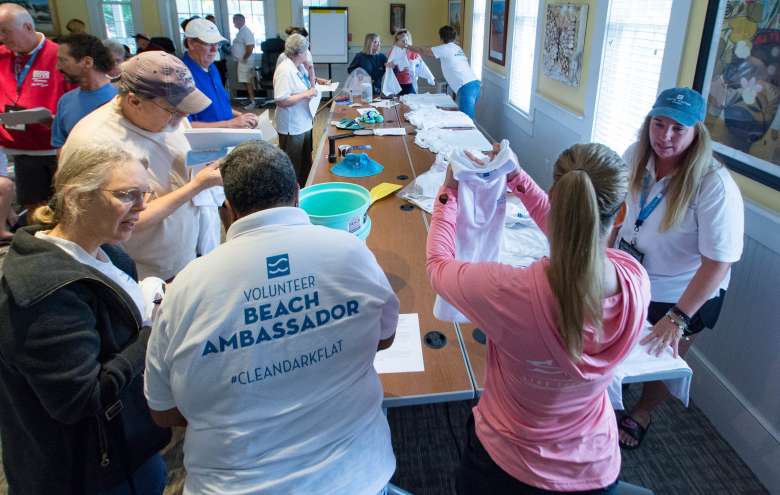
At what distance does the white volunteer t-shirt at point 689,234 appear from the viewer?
1487 mm

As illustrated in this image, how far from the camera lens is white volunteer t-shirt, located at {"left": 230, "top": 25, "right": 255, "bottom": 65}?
8641mm

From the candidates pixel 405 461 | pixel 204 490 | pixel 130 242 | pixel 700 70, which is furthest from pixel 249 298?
pixel 700 70

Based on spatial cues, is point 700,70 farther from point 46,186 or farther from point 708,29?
point 46,186

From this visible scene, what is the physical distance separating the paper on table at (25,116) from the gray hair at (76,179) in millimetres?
1882

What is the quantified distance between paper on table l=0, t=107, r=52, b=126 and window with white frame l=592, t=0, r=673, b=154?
3291mm

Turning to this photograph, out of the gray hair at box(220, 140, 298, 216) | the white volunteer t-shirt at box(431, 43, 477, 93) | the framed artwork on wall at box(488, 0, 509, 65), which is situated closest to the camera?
the gray hair at box(220, 140, 298, 216)

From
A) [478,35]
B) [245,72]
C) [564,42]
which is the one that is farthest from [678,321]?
[245,72]

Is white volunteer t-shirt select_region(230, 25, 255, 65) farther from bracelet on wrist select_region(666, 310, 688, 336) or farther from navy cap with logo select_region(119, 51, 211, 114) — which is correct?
bracelet on wrist select_region(666, 310, 688, 336)

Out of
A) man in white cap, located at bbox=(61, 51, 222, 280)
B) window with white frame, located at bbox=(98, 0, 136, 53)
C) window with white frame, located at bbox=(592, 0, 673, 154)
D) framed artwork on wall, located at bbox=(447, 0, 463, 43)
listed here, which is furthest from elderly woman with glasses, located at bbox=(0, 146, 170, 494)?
window with white frame, located at bbox=(98, 0, 136, 53)

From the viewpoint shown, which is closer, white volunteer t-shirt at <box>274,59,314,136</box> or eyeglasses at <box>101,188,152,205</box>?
eyeglasses at <box>101,188,152,205</box>

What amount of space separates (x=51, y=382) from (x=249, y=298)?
449 millimetres

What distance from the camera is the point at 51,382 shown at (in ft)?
3.06

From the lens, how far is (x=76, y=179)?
1106mm

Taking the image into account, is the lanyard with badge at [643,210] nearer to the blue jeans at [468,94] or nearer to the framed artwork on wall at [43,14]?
the blue jeans at [468,94]
